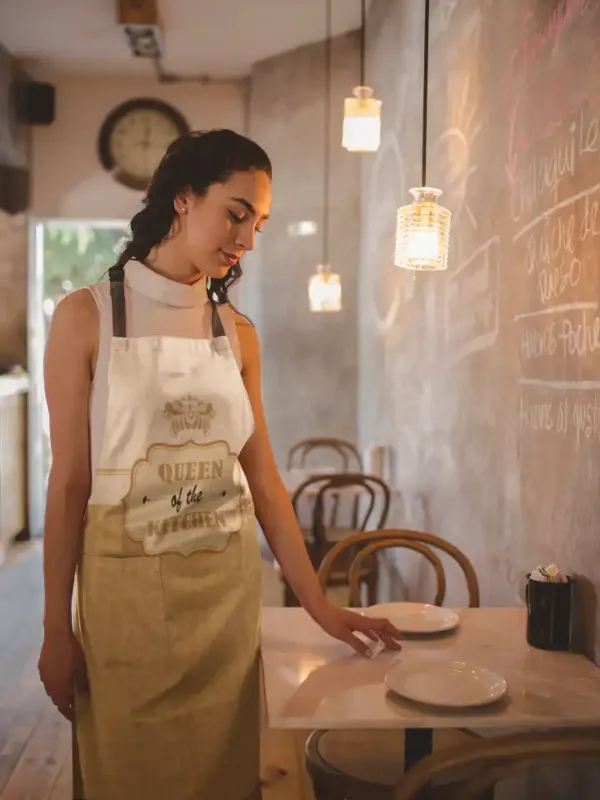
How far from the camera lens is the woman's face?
140cm

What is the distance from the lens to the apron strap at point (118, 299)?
135cm

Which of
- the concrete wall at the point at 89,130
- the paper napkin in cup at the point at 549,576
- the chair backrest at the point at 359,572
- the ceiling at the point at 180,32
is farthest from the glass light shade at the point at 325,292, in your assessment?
the paper napkin in cup at the point at 549,576

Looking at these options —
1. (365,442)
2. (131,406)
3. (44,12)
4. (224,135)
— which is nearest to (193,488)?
(131,406)

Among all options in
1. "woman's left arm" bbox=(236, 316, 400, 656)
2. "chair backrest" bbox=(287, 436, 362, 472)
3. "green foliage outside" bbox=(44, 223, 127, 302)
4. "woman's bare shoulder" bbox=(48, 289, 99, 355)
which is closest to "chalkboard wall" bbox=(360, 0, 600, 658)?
"woman's left arm" bbox=(236, 316, 400, 656)

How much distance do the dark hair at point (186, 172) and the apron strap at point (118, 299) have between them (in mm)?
40

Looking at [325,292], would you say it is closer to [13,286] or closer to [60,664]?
[13,286]

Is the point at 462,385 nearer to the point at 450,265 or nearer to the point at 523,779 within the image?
the point at 450,265

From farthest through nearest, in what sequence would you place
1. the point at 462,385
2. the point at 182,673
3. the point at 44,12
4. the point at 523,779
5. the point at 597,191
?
the point at 44,12, the point at 462,385, the point at 523,779, the point at 597,191, the point at 182,673

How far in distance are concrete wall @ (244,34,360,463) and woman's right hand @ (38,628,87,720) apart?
423 centimetres

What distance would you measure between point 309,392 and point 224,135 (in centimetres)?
413

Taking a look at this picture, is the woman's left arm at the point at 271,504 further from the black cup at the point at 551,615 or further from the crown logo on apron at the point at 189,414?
the black cup at the point at 551,615

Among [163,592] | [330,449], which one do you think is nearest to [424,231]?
[163,592]

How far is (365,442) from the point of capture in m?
5.21

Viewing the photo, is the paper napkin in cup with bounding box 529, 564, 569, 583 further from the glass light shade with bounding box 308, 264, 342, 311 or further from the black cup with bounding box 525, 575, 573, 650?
the glass light shade with bounding box 308, 264, 342, 311
